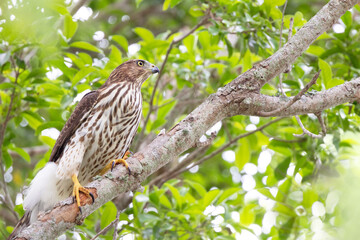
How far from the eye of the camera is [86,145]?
3793 millimetres

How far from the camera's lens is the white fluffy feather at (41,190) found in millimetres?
3848

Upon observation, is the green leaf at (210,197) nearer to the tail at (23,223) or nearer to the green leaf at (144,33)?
the tail at (23,223)

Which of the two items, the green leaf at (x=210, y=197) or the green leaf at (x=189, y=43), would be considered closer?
the green leaf at (x=210, y=197)

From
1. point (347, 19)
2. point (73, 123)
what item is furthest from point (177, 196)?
point (347, 19)

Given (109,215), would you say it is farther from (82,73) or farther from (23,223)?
(82,73)

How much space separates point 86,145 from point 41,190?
557mm

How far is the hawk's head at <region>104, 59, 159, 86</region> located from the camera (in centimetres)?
435

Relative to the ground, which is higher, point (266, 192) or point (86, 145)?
point (86, 145)

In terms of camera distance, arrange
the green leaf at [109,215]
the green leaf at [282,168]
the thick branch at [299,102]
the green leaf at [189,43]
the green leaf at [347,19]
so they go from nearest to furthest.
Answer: the thick branch at [299,102]
the green leaf at [109,215]
the green leaf at [347,19]
the green leaf at [282,168]
the green leaf at [189,43]

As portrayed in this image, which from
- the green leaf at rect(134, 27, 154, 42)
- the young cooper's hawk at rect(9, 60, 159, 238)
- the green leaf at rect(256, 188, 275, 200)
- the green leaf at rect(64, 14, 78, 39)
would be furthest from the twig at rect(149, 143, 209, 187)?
the green leaf at rect(64, 14, 78, 39)

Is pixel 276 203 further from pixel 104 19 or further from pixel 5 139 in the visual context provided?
pixel 104 19

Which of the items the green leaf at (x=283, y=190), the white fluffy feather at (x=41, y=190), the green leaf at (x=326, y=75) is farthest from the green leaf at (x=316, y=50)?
the white fluffy feather at (x=41, y=190)

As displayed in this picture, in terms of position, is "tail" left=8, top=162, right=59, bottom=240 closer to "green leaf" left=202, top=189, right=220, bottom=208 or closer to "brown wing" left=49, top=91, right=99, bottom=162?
"brown wing" left=49, top=91, right=99, bottom=162

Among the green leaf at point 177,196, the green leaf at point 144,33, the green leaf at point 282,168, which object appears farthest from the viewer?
the green leaf at point 144,33
